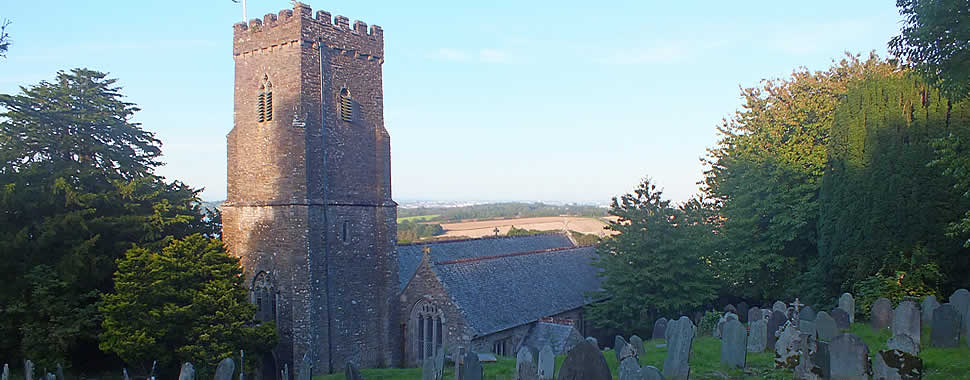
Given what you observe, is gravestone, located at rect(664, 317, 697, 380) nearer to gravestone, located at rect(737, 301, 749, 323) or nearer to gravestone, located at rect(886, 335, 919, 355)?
gravestone, located at rect(886, 335, 919, 355)

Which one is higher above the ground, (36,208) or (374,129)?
(374,129)

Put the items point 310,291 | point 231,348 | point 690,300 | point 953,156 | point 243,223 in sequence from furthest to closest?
1. point 690,300
2. point 243,223
3. point 310,291
4. point 231,348
5. point 953,156

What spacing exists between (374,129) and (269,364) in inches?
335

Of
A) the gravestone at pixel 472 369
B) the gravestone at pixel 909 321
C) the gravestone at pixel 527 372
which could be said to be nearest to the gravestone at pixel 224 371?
the gravestone at pixel 472 369

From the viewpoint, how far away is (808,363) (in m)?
11.3

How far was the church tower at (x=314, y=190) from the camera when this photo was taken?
733 inches

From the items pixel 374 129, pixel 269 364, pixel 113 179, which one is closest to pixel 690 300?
pixel 374 129

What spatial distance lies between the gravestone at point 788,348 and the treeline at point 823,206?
5550mm

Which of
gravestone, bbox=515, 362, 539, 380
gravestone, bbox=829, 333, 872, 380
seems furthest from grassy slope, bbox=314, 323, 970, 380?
gravestone, bbox=515, 362, 539, 380

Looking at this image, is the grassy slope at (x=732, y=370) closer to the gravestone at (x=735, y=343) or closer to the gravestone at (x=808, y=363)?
the gravestone at (x=735, y=343)

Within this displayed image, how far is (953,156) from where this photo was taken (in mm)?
14281

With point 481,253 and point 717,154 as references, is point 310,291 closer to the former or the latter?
point 481,253

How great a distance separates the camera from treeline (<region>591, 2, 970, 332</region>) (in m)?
18.1

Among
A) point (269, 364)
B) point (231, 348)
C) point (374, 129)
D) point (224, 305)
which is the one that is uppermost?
point (374, 129)
